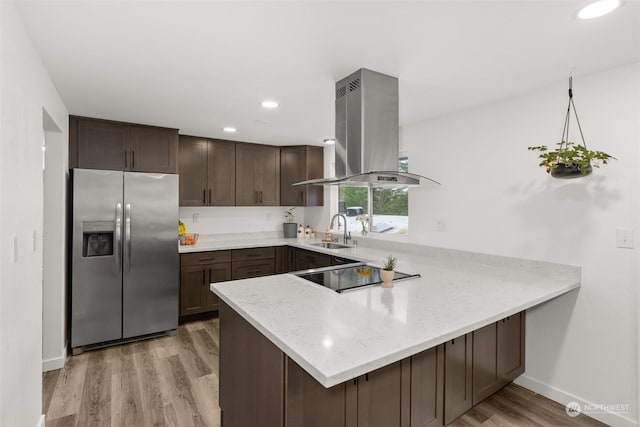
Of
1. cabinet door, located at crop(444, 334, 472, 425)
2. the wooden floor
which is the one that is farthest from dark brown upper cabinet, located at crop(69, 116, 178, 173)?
cabinet door, located at crop(444, 334, 472, 425)

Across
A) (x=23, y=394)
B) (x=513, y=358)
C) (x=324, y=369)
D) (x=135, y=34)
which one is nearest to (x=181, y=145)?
(x=135, y=34)

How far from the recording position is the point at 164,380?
2574 millimetres

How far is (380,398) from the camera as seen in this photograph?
1.56m

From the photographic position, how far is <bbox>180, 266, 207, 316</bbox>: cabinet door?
366cm

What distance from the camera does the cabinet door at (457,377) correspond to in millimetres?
1886

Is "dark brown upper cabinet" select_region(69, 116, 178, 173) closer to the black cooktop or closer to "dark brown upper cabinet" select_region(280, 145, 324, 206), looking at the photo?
"dark brown upper cabinet" select_region(280, 145, 324, 206)

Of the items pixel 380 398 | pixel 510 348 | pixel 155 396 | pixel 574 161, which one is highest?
pixel 574 161

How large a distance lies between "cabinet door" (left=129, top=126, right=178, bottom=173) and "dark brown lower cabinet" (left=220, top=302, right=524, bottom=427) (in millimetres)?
2203

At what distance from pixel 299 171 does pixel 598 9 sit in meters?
3.52

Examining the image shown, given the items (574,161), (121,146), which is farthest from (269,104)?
(574,161)

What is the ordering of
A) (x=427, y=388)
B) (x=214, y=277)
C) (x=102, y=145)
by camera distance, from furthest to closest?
(x=214, y=277) < (x=102, y=145) < (x=427, y=388)

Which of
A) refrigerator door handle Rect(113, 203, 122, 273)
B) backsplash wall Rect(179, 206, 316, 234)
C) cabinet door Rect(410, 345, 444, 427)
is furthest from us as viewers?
backsplash wall Rect(179, 206, 316, 234)

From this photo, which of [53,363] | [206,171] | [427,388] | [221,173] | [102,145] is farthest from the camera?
[221,173]

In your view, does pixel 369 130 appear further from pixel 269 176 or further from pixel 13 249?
pixel 269 176
